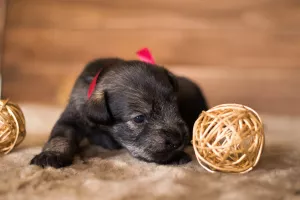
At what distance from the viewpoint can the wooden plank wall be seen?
11.3 ft

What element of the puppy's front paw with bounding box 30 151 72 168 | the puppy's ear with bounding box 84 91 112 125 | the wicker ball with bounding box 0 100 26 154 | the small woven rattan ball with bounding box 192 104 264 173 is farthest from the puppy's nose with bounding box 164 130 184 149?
the wicker ball with bounding box 0 100 26 154

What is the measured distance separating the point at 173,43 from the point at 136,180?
214cm

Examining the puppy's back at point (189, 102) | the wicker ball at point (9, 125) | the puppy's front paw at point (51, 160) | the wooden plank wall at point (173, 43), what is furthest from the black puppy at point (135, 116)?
the wooden plank wall at point (173, 43)

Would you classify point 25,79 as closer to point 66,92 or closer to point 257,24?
point 66,92

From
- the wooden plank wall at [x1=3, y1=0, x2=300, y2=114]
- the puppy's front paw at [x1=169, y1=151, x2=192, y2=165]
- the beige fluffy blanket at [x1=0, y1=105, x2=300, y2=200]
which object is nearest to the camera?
the beige fluffy blanket at [x1=0, y1=105, x2=300, y2=200]

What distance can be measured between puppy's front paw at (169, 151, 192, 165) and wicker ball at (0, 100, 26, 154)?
2.49ft

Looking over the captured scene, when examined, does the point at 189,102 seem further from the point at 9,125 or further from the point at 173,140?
the point at 9,125

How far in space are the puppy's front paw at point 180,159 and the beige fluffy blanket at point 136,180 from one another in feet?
0.11

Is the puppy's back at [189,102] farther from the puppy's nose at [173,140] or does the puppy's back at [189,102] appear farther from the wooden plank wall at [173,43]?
the wooden plank wall at [173,43]

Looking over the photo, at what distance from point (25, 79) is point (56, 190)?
94.6 inches

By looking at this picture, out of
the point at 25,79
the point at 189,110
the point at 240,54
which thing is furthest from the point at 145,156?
the point at 25,79

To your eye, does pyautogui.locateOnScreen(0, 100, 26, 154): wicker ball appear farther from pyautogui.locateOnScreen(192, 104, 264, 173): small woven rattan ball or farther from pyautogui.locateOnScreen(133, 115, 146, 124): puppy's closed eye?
pyautogui.locateOnScreen(192, 104, 264, 173): small woven rattan ball

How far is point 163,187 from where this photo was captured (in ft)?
4.94

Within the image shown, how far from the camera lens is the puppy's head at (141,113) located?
187 centimetres
